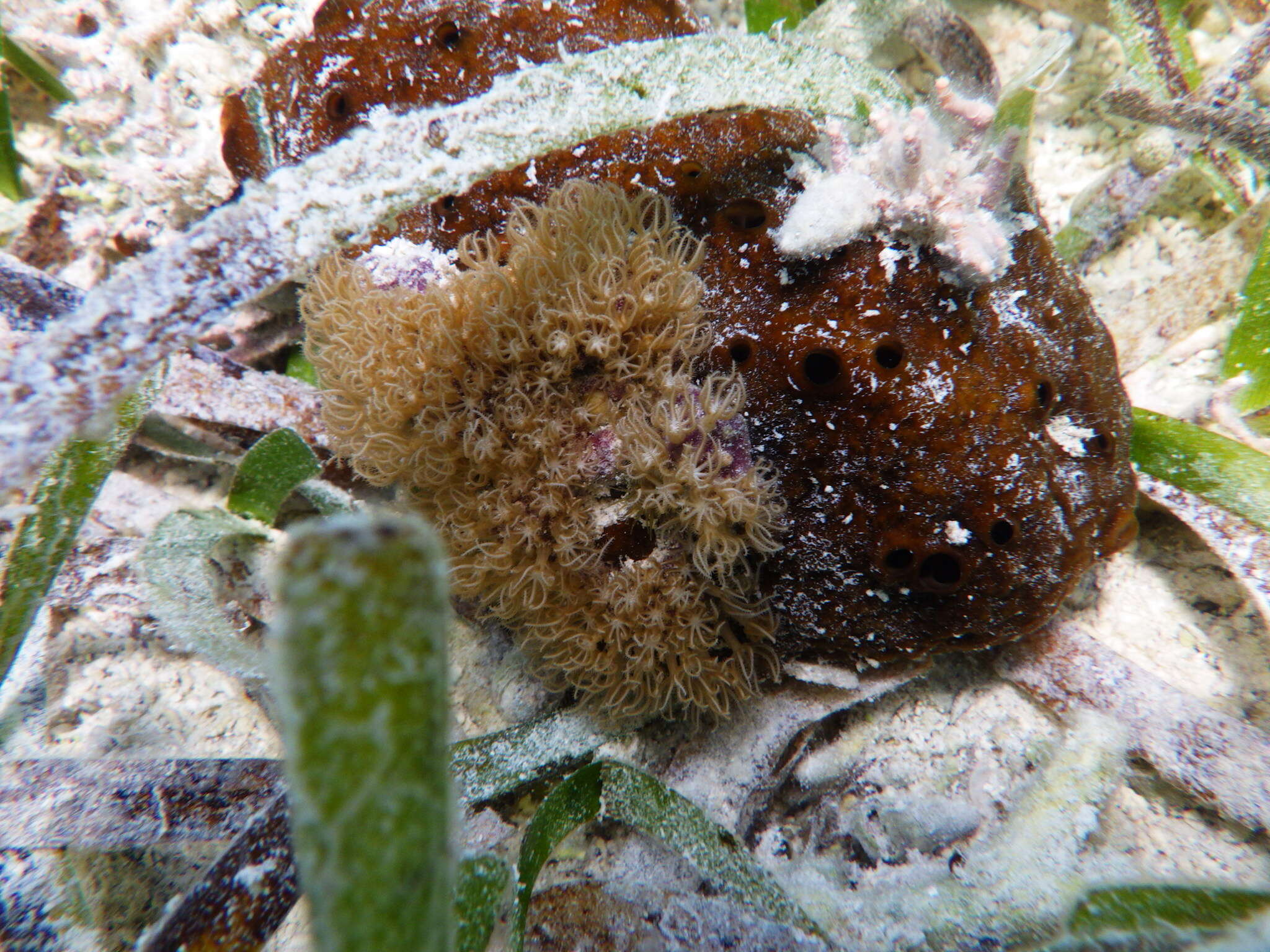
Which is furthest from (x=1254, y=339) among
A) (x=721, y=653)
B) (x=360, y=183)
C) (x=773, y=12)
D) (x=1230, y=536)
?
(x=360, y=183)

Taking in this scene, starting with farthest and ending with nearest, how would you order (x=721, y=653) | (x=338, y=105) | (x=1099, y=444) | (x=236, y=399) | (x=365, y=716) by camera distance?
(x=236, y=399), (x=338, y=105), (x=721, y=653), (x=1099, y=444), (x=365, y=716)

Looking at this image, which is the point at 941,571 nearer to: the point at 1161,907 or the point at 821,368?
the point at 821,368

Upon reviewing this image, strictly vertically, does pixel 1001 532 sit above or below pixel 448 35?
below

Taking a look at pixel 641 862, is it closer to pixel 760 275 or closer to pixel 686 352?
pixel 686 352

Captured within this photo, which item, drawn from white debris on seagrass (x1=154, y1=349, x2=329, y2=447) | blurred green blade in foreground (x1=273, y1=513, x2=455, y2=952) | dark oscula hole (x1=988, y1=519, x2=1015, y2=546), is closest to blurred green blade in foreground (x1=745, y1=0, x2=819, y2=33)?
dark oscula hole (x1=988, y1=519, x2=1015, y2=546)

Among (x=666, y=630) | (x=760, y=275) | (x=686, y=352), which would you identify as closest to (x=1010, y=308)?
(x=760, y=275)
